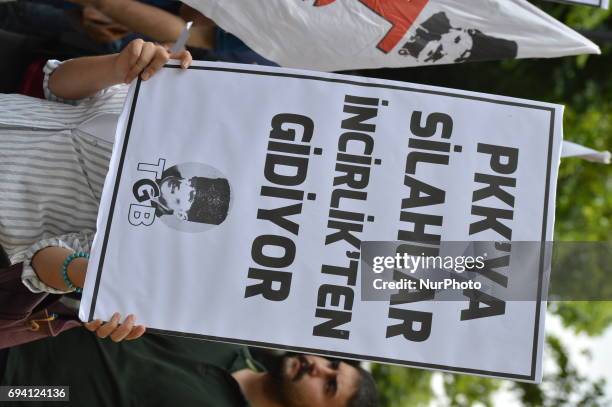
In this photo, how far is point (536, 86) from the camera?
445 centimetres

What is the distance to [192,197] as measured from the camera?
70.2 inches

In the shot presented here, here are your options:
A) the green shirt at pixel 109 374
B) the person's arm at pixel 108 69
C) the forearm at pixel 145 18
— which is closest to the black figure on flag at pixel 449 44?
the forearm at pixel 145 18

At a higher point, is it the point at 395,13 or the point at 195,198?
the point at 395,13

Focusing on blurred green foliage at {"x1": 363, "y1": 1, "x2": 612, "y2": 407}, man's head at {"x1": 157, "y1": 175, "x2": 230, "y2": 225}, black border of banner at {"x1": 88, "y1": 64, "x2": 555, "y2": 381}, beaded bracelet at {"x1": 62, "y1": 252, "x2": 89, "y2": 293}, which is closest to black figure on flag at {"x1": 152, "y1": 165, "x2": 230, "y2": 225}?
man's head at {"x1": 157, "y1": 175, "x2": 230, "y2": 225}

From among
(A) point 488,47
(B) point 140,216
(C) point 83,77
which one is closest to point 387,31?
(A) point 488,47

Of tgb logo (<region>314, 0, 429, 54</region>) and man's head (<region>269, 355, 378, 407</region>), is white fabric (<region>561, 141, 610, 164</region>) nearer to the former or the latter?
tgb logo (<region>314, 0, 429, 54</region>)

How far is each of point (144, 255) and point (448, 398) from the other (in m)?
6.65

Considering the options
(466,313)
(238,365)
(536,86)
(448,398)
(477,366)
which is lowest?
(448,398)

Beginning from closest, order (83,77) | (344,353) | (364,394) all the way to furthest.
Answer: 1. (344,353)
2. (83,77)
3. (364,394)

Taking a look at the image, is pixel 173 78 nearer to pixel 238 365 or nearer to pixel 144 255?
pixel 144 255

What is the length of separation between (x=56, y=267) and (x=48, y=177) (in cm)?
27

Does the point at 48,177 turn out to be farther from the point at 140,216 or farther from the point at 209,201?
the point at 209,201

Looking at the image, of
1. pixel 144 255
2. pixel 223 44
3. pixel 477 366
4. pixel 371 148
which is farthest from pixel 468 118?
pixel 223 44

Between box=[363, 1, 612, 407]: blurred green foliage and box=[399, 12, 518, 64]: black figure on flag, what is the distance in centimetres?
132
